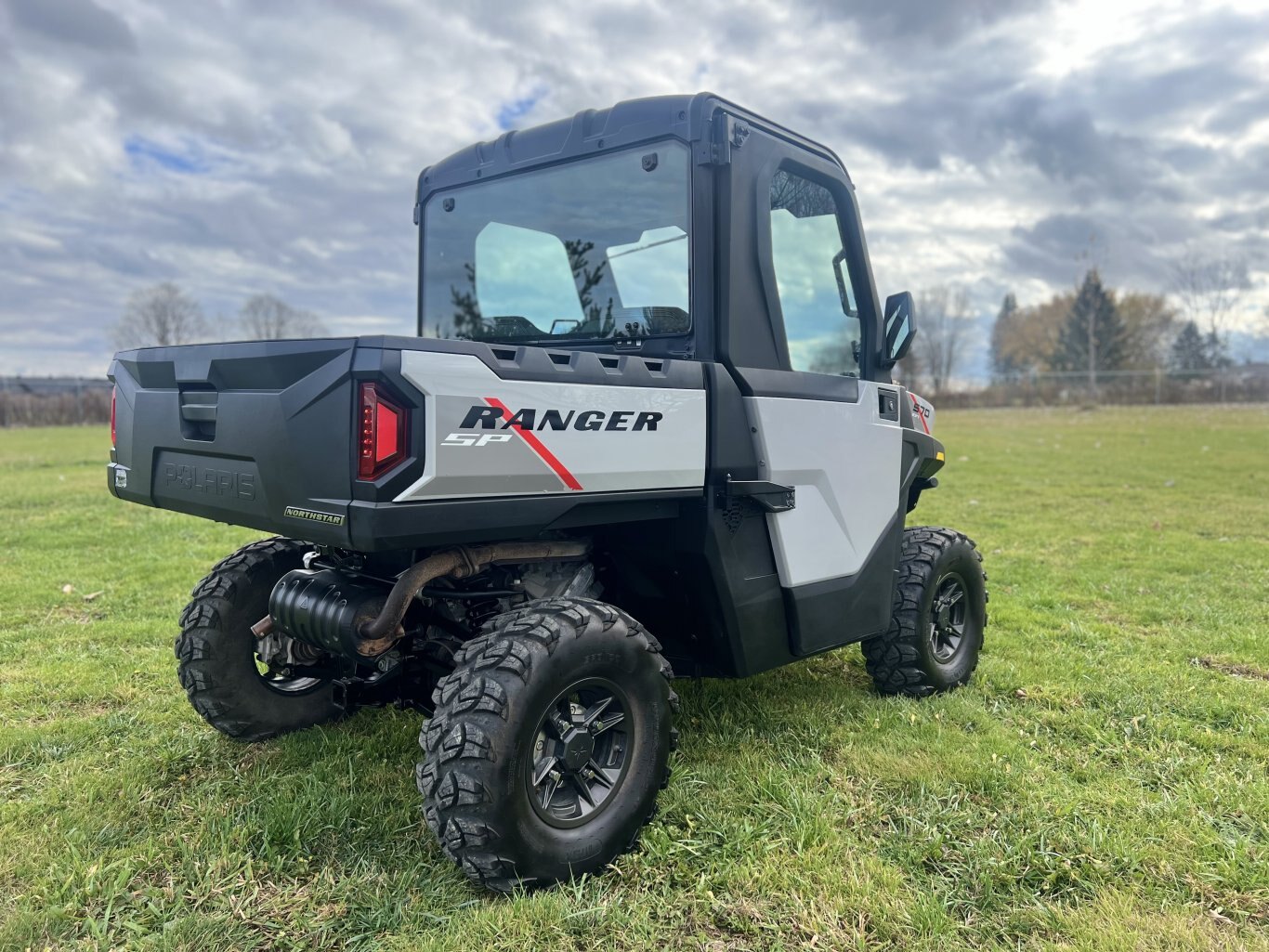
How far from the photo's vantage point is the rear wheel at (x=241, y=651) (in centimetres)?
329

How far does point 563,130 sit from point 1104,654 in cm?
382

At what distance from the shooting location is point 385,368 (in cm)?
211

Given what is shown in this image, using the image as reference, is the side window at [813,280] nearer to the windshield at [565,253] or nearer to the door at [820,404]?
the door at [820,404]

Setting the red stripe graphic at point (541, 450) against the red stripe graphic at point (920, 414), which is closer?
the red stripe graphic at point (541, 450)

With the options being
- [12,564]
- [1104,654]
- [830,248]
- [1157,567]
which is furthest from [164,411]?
[1157,567]

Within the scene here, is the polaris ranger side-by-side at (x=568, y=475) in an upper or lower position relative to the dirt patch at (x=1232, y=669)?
upper

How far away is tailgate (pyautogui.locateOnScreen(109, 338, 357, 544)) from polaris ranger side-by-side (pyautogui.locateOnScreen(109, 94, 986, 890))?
1cm

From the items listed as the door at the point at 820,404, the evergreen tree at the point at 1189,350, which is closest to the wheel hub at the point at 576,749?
the door at the point at 820,404

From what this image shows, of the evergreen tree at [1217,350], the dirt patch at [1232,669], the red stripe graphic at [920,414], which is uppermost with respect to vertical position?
the evergreen tree at [1217,350]

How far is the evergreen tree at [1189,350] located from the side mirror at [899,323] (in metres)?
52.9

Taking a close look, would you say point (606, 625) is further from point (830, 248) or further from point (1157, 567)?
point (1157, 567)

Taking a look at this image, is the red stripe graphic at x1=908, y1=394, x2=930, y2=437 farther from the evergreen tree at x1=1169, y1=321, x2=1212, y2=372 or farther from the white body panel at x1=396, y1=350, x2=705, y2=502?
the evergreen tree at x1=1169, y1=321, x2=1212, y2=372

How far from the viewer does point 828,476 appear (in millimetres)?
3375

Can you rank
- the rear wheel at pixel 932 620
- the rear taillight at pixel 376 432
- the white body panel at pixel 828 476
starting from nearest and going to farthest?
the rear taillight at pixel 376 432 < the white body panel at pixel 828 476 < the rear wheel at pixel 932 620
